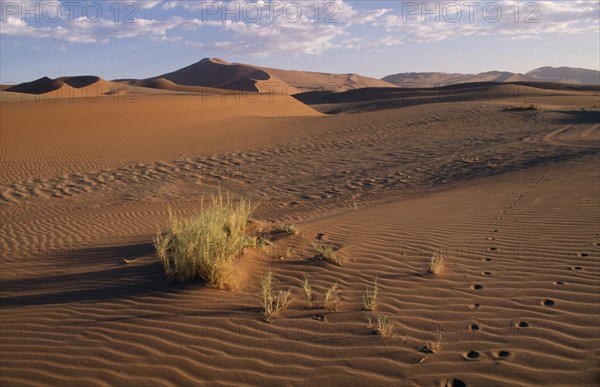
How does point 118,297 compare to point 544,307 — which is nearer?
point 544,307

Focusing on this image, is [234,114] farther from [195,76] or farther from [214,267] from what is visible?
[195,76]

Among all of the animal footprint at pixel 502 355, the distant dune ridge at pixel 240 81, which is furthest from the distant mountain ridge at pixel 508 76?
the animal footprint at pixel 502 355

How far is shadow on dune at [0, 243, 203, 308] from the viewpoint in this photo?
4.97 m

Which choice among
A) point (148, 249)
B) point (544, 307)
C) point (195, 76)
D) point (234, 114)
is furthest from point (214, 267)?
point (195, 76)

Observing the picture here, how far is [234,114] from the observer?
26750mm

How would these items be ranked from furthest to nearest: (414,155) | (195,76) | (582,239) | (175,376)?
(195,76), (414,155), (582,239), (175,376)

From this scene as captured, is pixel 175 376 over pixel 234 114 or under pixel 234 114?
under

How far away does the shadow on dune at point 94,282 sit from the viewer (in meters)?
4.97

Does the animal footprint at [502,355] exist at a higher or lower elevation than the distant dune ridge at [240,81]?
lower

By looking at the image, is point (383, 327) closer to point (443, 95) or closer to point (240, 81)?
point (443, 95)

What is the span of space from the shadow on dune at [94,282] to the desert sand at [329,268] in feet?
0.10

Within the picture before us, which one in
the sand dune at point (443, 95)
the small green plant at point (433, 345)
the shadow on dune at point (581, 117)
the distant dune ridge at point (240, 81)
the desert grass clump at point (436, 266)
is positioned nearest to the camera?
the small green plant at point (433, 345)

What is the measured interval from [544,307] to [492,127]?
15936 mm

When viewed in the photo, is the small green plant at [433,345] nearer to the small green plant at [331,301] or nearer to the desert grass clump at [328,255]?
the small green plant at [331,301]
